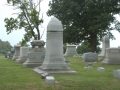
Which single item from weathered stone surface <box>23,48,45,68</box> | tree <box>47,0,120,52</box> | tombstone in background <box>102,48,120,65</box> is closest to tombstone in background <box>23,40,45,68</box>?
weathered stone surface <box>23,48,45,68</box>

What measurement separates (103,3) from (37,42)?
53.0ft

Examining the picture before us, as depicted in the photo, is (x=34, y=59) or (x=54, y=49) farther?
(x=34, y=59)

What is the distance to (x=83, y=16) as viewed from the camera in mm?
35469

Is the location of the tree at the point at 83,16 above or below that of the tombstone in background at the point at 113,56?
above

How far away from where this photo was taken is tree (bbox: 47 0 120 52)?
33312 millimetres

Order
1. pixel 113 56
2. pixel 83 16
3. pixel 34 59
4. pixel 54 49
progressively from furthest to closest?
1. pixel 83 16
2. pixel 113 56
3. pixel 34 59
4. pixel 54 49

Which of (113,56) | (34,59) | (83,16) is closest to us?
(34,59)

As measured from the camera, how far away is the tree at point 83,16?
33.3 metres

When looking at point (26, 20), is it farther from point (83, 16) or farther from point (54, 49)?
point (54, 49)

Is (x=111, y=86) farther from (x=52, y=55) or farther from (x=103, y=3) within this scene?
(x=103, y=3)

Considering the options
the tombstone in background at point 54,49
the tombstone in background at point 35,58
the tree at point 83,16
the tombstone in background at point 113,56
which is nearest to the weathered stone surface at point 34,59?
the tombstone in background at point 35,58

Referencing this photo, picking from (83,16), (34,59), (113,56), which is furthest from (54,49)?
(83,16)

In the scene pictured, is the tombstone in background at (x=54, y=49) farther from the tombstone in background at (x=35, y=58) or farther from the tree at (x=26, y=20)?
the tree at (x=26, y=20)

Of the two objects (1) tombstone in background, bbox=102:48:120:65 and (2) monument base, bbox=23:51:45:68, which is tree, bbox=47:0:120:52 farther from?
(2) monument base, bbox=23:51:45:68
